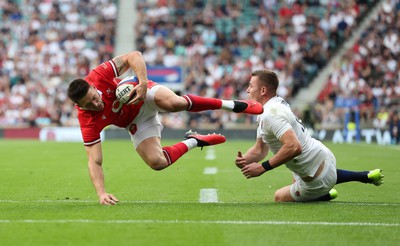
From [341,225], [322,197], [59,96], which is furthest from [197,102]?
[59,96]

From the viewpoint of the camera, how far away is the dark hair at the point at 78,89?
8.70m

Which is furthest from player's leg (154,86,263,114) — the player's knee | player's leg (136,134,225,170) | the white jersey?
the player's knee

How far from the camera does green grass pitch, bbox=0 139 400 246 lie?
690cm

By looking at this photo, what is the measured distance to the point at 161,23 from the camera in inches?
1492

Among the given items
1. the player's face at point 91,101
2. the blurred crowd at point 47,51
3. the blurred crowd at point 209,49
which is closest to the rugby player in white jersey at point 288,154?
the player's face at point 91,101

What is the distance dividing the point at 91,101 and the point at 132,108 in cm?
110

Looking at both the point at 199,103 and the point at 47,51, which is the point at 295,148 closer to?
the point at 199,103

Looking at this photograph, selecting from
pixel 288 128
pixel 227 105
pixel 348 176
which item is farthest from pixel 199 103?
pixel 348 176

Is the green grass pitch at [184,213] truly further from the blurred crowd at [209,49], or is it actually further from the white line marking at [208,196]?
the blurred crowd at [209,49]

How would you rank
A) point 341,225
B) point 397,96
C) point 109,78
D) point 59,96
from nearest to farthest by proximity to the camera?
point 341,225 < point 109,78 < point 397,96 < point 59,96

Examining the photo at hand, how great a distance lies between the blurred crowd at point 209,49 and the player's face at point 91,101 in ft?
78.3

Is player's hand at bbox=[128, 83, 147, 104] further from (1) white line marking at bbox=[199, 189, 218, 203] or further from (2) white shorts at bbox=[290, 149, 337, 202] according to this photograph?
(2) white shorts at bbox=[290, 149, 337, 202]

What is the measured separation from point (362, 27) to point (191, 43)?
796 cm

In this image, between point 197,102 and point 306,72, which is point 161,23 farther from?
point 197,102
